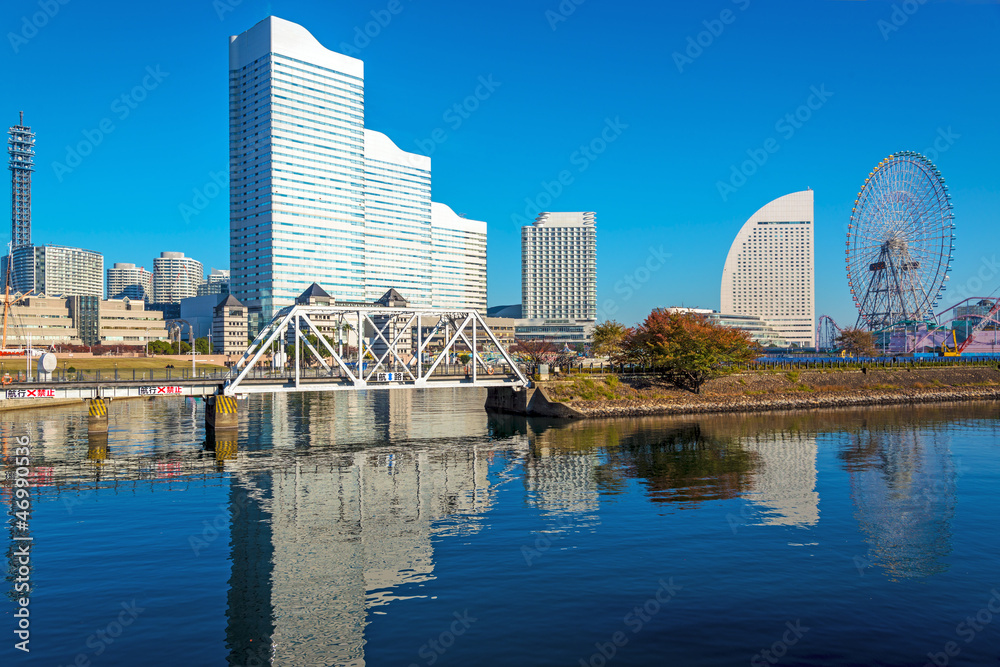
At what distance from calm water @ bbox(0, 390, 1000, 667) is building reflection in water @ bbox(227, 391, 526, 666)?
14cm

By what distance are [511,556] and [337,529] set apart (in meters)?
8.87

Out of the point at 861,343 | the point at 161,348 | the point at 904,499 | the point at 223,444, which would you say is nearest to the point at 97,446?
the point at 223,444

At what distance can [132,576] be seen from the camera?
2412 cm

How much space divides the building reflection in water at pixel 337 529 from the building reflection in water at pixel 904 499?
18020 mm

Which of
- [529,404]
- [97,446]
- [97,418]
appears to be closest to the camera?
[97,446]

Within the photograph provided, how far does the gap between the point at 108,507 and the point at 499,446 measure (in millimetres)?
30301

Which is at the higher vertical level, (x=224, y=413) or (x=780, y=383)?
(x=780, y=383)

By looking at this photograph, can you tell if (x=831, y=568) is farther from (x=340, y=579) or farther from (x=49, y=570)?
(x=49, y=570)

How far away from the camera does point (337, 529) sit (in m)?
30.2

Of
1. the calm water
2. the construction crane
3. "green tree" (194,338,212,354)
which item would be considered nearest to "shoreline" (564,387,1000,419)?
the calm water

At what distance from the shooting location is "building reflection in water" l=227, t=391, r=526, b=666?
19797mm

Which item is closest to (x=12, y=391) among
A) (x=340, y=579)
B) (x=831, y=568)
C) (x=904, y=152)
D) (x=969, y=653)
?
(x=340, y=579)

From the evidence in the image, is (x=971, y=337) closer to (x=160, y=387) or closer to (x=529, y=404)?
(x=529, y=404)

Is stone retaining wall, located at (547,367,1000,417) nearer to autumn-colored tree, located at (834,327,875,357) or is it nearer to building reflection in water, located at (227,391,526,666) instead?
building reflection in water, located at (227,391,526,666)
